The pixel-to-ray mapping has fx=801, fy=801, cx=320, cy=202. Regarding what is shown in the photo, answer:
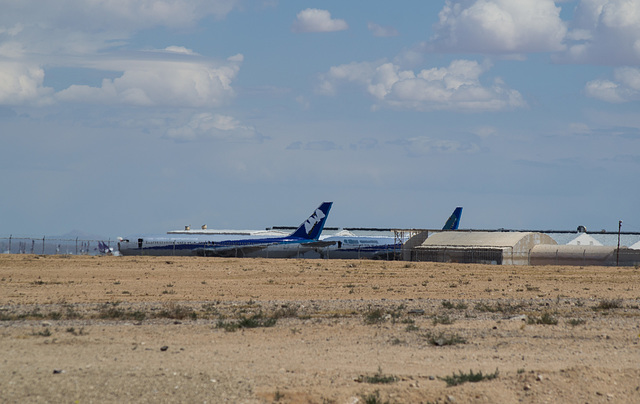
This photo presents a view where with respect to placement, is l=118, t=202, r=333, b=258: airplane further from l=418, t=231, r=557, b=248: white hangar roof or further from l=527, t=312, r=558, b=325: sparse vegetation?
l=527, t=312, r=558, b=325: sparse vegetation

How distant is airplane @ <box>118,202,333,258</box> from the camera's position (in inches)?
3088

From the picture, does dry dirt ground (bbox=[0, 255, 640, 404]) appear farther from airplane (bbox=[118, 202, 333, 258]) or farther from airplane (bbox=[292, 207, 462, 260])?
airplane (bbox=[292, 207, 462, 260])

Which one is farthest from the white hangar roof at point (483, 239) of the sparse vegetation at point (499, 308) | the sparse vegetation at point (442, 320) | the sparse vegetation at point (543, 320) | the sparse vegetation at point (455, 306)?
Result: the sparse vegetation at point (543, 320)

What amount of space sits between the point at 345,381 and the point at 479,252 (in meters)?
64.4

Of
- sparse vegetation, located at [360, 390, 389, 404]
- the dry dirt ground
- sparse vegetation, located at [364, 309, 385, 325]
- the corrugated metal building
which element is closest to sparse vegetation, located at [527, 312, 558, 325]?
the dry dirt ground

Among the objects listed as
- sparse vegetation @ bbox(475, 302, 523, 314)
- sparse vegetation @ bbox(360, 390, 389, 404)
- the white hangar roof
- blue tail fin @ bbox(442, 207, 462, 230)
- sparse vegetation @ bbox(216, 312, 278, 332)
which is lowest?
sparse vegetation @ bbox(360, 390, 389, 404)

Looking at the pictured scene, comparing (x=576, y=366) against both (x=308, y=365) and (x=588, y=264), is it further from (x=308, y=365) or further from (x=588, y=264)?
(x=588, y=264)

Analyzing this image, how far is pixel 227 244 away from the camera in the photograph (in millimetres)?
80125

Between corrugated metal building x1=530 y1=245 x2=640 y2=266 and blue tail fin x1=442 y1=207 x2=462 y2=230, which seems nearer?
corrugated metal building x1=530 y1=245 x2=640 y2=266

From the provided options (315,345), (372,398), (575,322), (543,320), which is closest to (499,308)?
(543,320)

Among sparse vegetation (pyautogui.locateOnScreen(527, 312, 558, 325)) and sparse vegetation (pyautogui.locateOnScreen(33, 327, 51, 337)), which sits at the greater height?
sparse vegetation (pyautogui.locateOnScreen(527, 312, 558, 325))

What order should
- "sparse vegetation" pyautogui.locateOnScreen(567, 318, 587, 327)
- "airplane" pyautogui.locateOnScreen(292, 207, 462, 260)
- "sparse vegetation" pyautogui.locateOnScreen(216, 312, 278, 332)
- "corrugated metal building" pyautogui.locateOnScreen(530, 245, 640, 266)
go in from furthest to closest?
1. "airplane" pyautogui.locateOnScreen(292, 207, 462, 260)
2. "corrugated metal building" pyautogui.locateOnScreen(530, 245, 640, 266)
3. "sparse vegetation" pyautogui.locateOnScreen(567, 318, 587, 327)
4. "sparse vegetation" pyautogui.locateOnScreen(216, 312, 278, 332)

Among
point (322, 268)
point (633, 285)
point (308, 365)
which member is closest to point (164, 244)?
point (322, 268)

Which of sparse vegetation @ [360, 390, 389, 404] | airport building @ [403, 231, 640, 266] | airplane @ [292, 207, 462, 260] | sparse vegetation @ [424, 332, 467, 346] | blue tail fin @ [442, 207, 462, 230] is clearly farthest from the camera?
blue tail fin @ [442, 207, 462, 230]
